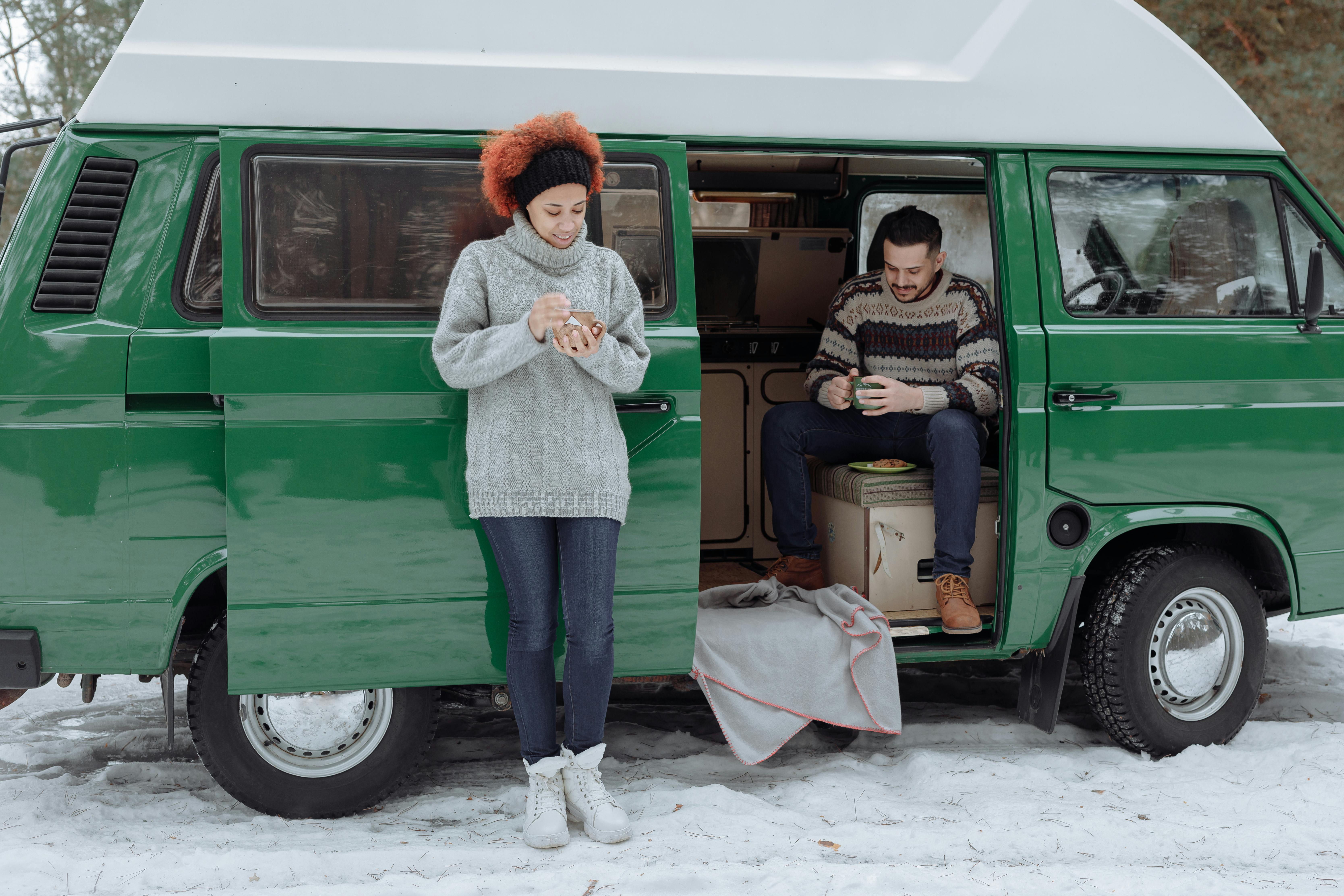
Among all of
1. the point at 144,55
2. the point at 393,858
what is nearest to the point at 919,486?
the point at 393,858

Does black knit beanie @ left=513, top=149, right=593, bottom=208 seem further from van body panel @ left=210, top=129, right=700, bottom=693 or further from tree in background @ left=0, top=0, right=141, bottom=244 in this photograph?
tree in background @ left=0, top=0, right=141, bottom=244

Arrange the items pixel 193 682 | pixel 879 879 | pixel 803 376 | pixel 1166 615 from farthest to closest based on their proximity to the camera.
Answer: pixel 803 376 < pixel 1166 615 < pixel 193 682 < pixel 879 879

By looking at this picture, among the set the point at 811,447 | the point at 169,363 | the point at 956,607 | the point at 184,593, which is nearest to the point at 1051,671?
the point at 956,607

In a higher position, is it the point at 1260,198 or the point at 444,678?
the point at 1260,198

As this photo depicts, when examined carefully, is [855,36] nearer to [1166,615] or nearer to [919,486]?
[919,486]

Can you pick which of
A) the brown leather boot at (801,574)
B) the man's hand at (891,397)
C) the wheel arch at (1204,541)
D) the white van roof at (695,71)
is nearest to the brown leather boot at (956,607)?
the wheel arch at (1204,541)

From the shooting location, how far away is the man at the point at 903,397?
163 inches

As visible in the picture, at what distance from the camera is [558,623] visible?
3635 mm

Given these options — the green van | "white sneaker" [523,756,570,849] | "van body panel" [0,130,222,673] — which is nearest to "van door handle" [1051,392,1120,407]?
the green van

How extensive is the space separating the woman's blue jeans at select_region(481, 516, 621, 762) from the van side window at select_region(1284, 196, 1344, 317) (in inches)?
114

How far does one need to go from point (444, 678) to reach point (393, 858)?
0.57 meters

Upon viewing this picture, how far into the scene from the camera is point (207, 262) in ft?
11.3

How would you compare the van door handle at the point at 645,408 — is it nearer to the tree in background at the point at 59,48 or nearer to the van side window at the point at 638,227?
the van side window at the point at 638,227

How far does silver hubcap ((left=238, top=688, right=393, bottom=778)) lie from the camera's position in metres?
3.61
